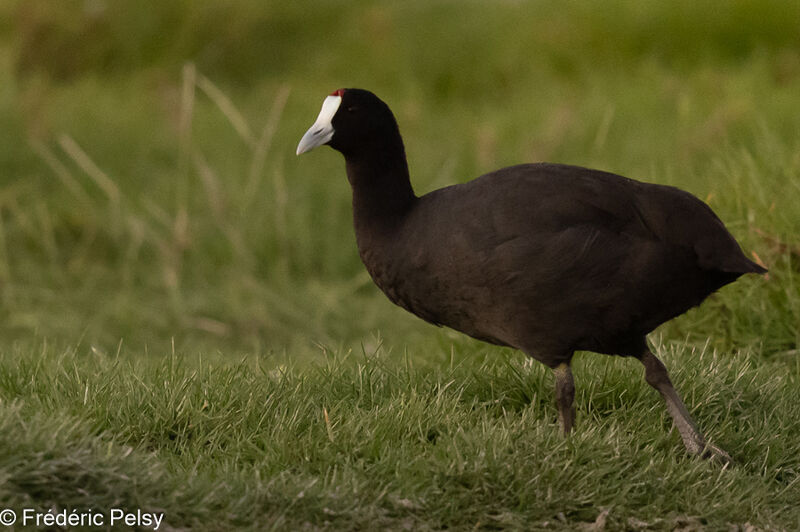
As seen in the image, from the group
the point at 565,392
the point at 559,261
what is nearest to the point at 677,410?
the point at 565,392

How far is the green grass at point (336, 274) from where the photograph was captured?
3504mm

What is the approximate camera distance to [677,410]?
13.1 ft

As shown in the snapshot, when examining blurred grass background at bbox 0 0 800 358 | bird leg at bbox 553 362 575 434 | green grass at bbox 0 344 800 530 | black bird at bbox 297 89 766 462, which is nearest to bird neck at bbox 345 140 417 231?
black bird at bbox 297 89 766 462

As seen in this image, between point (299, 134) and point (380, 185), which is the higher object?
point (380, 185)

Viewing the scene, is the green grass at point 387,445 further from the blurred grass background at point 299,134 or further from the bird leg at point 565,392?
the blurred grass background at point 299,134

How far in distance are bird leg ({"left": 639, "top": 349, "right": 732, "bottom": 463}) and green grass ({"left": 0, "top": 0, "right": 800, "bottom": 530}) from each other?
10 centimetres

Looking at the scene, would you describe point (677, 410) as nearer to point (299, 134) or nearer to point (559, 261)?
point (559, 261)

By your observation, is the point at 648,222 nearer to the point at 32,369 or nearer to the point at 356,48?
the point at 32,369

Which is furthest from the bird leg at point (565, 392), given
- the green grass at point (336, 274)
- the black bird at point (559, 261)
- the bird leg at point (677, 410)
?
the bird leg at point (677, 410)

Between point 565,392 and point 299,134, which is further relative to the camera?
point 299,134

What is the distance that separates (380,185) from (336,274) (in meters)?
3.91

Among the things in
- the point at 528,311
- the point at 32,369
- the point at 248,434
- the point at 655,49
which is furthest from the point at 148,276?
the point at 655,49

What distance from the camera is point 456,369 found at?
178 inches

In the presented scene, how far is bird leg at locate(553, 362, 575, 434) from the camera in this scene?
3887mm
